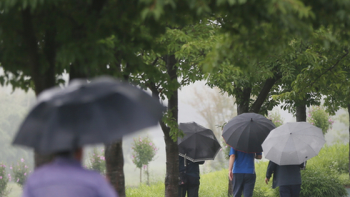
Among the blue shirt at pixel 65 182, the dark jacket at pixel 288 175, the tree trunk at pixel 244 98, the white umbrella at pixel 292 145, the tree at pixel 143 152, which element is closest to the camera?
the blue shirt at pixel 65 182

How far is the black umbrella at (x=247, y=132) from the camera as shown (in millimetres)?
8016

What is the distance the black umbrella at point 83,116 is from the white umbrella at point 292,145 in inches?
206

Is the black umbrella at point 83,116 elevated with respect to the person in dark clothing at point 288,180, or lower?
elevated

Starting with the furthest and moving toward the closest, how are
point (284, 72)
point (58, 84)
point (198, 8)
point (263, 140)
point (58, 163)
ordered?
point (284, 72)
point (263, 140)
point (58, 84)
point (198, 8)
point (58, 163)

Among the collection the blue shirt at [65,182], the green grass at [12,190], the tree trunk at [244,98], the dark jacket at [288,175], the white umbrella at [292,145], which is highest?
the tree trunk at [244,98]

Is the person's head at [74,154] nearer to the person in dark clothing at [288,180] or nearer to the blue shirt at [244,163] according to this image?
the person in dark clothing at [288,180]

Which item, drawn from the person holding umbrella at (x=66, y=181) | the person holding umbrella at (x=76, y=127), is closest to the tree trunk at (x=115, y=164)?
the person holding umbrella at (x=76, y=127)

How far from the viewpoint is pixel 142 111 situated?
7.78ft

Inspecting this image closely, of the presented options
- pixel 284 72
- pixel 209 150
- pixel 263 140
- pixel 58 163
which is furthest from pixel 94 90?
pixel 284 72

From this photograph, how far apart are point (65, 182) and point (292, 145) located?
5773 millimetres

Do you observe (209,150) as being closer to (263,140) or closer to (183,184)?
(183,184)

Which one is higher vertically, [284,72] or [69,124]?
[284,72]

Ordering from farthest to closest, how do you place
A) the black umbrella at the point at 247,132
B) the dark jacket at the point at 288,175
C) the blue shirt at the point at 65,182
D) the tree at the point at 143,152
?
the tree at the point at 143,152 → the black umbrella at the point at 247,132 → the dark jacket at the point at 288,175 → the blue shirt at the point at 65,182

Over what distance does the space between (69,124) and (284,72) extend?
10215 mm
